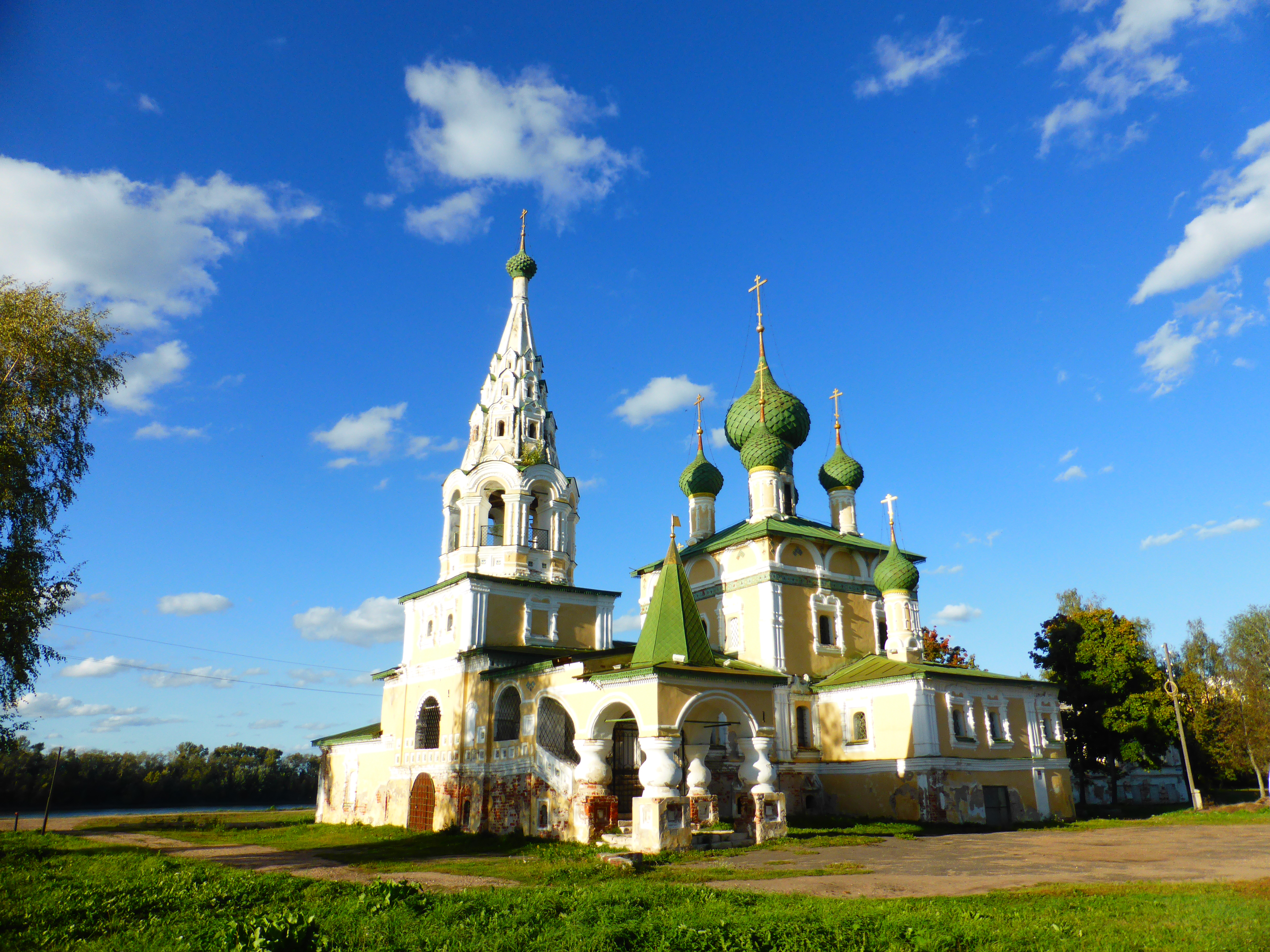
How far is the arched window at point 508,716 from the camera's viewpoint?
2064 cm

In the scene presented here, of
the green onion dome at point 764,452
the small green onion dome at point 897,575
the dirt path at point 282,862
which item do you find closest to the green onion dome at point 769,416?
the green onion dome at point 764,452

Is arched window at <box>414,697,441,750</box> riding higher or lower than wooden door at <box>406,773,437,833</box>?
higher

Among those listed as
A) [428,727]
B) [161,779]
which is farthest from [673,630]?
[161,779]

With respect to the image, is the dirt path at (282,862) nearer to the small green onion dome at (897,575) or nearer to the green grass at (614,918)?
the green grass at (614,918)

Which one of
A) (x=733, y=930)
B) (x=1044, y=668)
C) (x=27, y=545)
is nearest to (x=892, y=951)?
(x=733, y=930)

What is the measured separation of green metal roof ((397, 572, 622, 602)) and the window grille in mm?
3831

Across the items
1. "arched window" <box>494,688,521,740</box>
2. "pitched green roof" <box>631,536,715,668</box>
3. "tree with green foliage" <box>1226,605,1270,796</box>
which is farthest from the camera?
"tree with green foliage" <box>1226,605,1270,796</box>

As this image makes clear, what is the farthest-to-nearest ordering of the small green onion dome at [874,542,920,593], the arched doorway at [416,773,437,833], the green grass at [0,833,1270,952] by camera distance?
the small green onion dome at [874,542,920,593] < the arched doorway at [416,773,437,833] < the green grass at [0,833,1270,952]

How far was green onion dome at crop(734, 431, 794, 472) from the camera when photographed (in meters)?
28.9

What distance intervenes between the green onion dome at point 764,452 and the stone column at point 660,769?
14.4 meters

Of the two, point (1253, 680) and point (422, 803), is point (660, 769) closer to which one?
point (422, 803)

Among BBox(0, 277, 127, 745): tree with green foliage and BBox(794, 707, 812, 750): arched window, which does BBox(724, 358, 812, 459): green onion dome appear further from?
BBox(0, 277, 127, 745): tree with green foliage

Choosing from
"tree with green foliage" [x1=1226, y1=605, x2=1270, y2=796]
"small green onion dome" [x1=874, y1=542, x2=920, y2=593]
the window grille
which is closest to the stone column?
the window grille

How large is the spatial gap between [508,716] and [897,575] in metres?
12.9
